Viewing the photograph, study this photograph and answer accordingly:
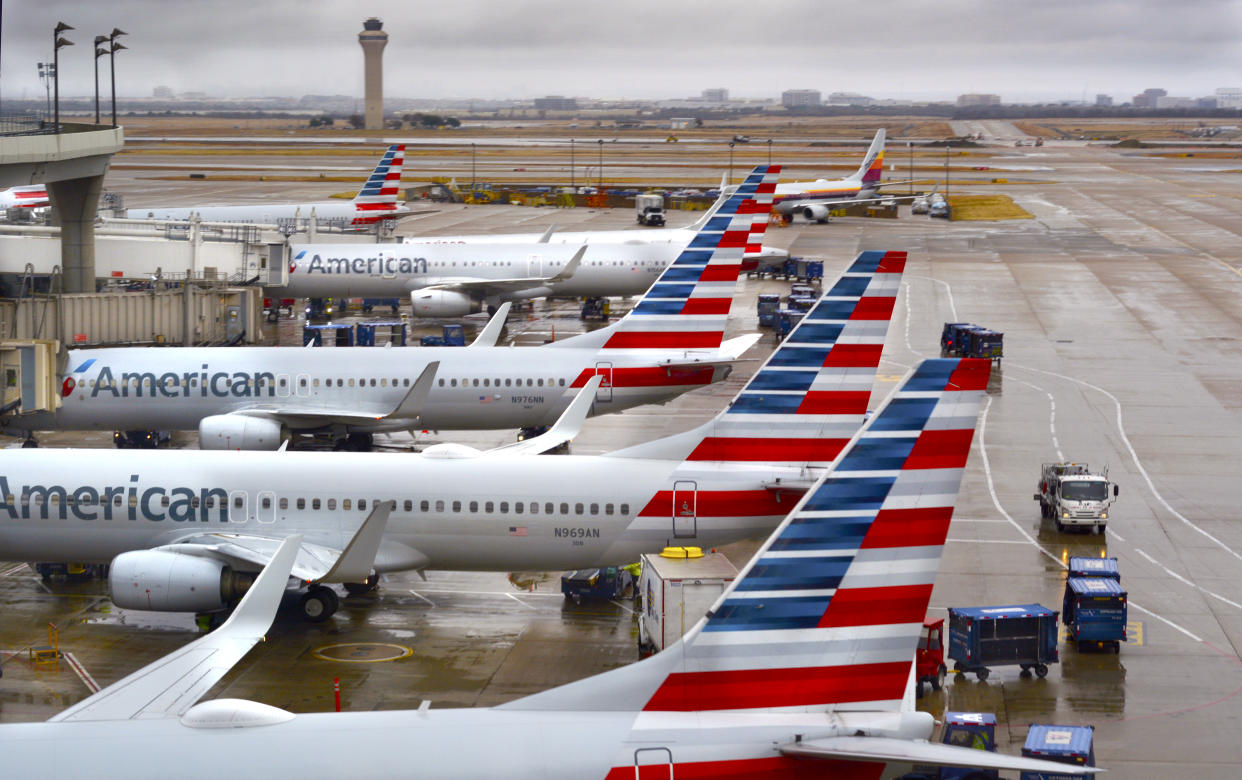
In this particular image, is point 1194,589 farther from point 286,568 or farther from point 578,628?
point 286,568

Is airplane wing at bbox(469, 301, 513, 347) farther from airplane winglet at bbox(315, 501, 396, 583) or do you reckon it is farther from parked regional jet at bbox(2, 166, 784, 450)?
airplane winglet at bbox(315, 501, 396, 583)

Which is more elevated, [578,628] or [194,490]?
[194,490]

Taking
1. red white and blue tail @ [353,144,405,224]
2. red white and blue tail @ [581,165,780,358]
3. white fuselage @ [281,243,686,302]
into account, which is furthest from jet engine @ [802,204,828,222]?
red white and blue tail @ [581,165,780,358]

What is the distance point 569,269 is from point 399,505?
45.0 m

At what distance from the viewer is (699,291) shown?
43750 millimetres

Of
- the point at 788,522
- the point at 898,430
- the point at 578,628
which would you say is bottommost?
the point at 578,628

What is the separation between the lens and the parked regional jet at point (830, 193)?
428ft

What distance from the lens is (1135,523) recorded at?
39.0 metres

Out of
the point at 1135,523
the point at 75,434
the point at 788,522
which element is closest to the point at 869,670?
the point at 788,522

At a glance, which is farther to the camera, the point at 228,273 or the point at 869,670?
the point at 228,273

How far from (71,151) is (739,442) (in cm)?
2584

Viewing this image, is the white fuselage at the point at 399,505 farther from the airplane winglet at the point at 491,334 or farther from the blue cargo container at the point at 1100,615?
the airplane winglet at the point at 491,334

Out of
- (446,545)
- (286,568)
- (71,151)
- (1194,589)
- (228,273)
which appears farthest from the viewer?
(228,273)

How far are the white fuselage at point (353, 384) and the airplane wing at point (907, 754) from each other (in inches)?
1185
